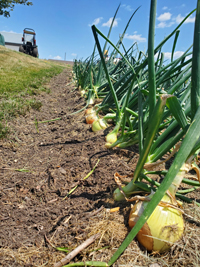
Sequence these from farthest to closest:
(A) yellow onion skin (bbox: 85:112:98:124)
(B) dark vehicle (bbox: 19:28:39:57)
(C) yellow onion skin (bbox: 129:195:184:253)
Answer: (B) dark vehicle (bbox: 19:28:39:57) → (A) yellow onion skin (bbox: 85:112:98:124) → (C) yellow onion skin (bbox: 129:195:184:253)

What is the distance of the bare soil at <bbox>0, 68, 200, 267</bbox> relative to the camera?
832 millimetres

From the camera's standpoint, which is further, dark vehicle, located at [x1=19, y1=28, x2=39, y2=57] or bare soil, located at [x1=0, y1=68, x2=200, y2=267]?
dark vehicle, located at [x1=19, y1=28, x2=39, y2=57]

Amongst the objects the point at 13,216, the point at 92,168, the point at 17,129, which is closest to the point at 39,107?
the point at 17,129

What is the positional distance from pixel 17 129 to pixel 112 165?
143 cm

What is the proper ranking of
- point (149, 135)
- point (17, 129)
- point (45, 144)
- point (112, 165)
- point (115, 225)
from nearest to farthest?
point (149, 135) < point (115, 225) < point (112, 165) < point (45, 144) < point (17, 129)

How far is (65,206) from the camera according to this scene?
3.97 ft

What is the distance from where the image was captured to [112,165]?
1445 millimetres

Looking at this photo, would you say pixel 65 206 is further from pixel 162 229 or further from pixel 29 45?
pixel 29 45

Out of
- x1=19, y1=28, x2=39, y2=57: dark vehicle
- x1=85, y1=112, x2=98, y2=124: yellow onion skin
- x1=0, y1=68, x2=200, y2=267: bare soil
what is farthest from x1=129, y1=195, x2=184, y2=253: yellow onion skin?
x1=19, y1=28, x2=39, y2=57: dark vehicle

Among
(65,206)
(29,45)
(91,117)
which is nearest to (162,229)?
(65,206)

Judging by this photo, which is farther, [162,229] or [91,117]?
[91,117]

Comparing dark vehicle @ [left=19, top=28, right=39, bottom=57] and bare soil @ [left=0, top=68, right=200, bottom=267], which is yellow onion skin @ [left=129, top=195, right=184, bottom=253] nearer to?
bare soil @ [left=0, top=68, right=200, bottom=267]

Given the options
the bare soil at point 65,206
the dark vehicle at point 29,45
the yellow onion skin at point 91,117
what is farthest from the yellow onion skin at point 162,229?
the dark vehicle at point 29,45

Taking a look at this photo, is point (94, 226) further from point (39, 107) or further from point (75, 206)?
point (39, 107)
